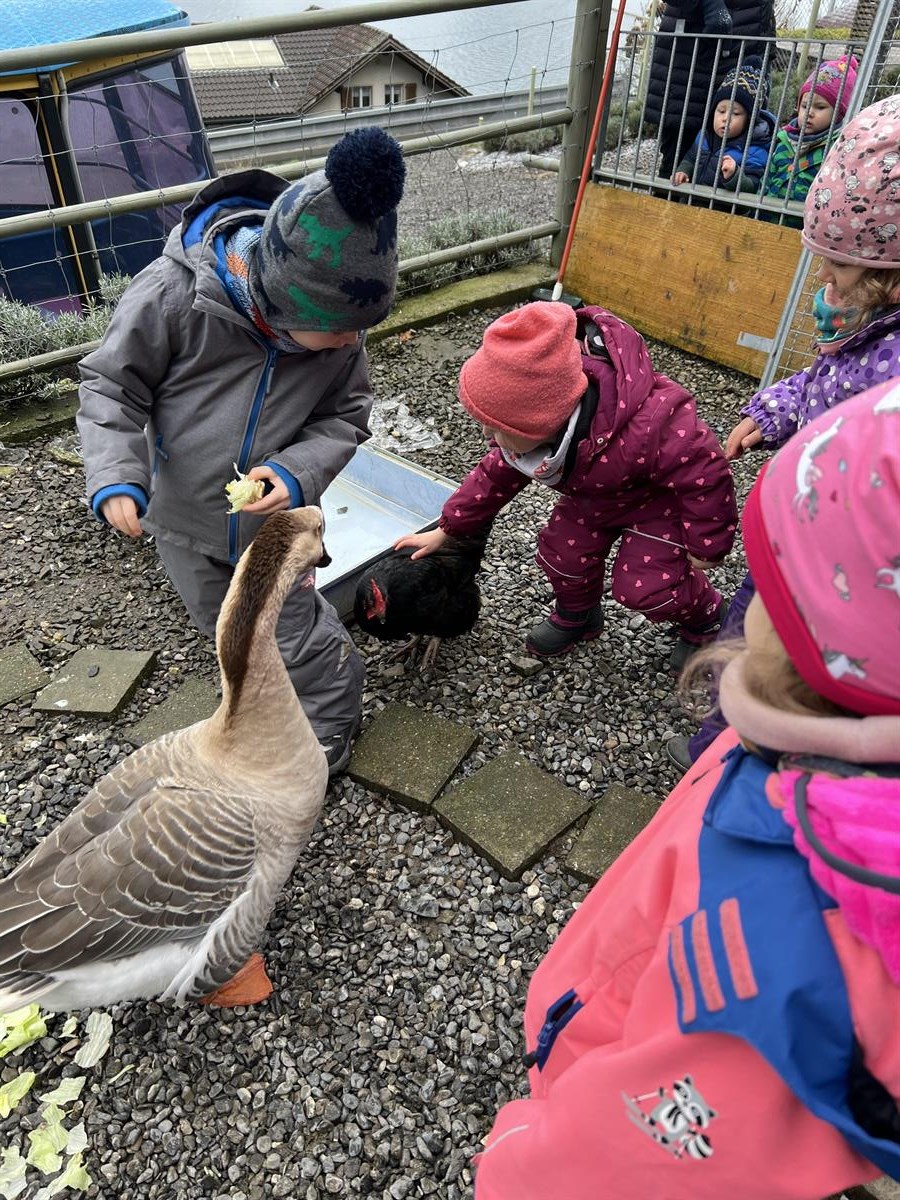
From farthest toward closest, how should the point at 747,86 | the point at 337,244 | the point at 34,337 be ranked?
the point at 747,86 → the point at 34,337 → the point at 337,244

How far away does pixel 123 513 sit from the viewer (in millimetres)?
2184

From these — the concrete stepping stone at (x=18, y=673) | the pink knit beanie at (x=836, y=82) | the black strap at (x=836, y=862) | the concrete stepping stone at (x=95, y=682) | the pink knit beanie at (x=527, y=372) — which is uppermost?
the black strap at (x=836, y=862)

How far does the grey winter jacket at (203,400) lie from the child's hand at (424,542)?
507mm

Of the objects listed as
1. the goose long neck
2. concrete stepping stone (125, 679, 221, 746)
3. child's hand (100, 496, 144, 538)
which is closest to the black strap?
the goose long neck

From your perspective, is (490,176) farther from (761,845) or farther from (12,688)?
(761,845)

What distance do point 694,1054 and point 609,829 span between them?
173cm

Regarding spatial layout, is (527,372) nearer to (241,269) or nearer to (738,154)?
(241,269)

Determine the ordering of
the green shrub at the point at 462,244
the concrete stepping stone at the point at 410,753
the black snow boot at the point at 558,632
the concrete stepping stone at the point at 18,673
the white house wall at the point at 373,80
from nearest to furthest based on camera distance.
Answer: the concrete stepping stone at the point at 410,753
the concrete stepping stone at the point at 18,673
the black snow boot at the point at 558,632
the green shrub at the point at 462,244
the white house wall at the point at 373,80

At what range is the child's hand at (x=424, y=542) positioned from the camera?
3.05m

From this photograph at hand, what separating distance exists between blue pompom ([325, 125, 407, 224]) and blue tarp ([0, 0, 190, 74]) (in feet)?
13.3

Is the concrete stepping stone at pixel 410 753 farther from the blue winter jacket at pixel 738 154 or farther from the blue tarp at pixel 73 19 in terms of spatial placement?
the blue tarp at pixel 73 19

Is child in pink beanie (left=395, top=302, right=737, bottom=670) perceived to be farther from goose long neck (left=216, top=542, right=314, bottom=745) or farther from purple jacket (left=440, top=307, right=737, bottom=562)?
goose long neck (left=216, top=542, right=314, bottom=745)

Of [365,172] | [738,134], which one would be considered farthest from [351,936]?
[738,134]

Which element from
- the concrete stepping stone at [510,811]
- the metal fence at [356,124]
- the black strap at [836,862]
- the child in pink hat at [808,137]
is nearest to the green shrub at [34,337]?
the metal fence at [356,124]
